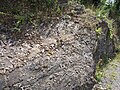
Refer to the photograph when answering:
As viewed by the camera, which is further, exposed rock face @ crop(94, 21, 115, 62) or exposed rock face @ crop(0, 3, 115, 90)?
exposed rock face @ crop(94, 21, 115, 62)

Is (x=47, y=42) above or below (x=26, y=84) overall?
above

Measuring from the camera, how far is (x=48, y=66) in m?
5.50

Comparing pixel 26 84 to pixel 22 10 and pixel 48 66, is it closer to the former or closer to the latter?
pixel 48 66

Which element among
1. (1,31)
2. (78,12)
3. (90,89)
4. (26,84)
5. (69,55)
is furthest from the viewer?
(78,12)

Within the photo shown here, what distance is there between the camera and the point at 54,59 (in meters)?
5.64

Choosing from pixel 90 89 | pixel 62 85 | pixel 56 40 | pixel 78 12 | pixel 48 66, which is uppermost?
pixel 78 12

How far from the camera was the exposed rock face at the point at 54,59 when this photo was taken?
5.18 meters

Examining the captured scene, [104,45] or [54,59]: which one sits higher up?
[54,59]

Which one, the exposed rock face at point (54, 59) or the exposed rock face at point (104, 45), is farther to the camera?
the exposed rock face at point (104, 45)

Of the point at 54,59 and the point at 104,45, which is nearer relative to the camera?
the point at 54,59

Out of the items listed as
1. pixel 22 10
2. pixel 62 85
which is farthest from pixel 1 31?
pixel 62 85

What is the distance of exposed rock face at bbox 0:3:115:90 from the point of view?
5.18 metres

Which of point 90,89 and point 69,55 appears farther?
point 90,89

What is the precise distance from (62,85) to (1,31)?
5.38 ft
